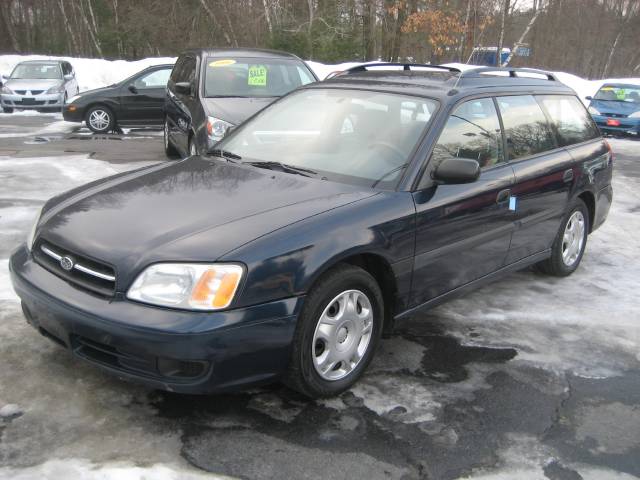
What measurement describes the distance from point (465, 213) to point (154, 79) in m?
11.0

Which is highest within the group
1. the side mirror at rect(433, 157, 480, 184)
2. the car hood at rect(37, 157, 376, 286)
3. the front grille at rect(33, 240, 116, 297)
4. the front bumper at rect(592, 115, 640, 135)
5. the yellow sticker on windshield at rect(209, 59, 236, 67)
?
the yellow sticker on windshield at rect(209, 59, 236, 67)

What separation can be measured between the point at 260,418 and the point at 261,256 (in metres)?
0.82

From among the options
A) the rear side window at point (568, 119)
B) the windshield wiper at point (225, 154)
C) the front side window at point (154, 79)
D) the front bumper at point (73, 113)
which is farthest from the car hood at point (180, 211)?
the front bumper at point (73, 113)

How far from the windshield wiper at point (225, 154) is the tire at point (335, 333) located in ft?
4.32

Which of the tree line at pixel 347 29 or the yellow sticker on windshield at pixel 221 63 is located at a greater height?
the tree line at pixel 347 29

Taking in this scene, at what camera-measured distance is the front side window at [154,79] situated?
13.4 m

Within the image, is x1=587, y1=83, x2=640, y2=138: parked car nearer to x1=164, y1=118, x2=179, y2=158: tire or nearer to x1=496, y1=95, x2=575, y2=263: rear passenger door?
x1=164, y1=118, x2=179, y2=158: tire

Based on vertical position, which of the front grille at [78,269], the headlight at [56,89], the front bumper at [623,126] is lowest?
the front bumper at [623,126]

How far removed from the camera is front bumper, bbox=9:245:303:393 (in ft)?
8.87

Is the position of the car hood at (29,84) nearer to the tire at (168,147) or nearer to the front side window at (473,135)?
the tire at (168,147)

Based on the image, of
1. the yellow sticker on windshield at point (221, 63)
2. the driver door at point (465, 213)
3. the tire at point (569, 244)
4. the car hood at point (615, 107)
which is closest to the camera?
the driver door at point (465, 213)

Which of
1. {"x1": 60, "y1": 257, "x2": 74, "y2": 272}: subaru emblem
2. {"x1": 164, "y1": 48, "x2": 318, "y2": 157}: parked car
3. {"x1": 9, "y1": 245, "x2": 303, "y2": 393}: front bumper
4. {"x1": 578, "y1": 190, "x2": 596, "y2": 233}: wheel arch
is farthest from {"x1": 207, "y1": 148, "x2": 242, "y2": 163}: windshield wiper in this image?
{"x1": 164, "y1": 48, "x2": 318, "y2": 157}: parked car

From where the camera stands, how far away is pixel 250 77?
8.60 m

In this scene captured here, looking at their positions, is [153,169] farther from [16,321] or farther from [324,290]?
[324,290]
